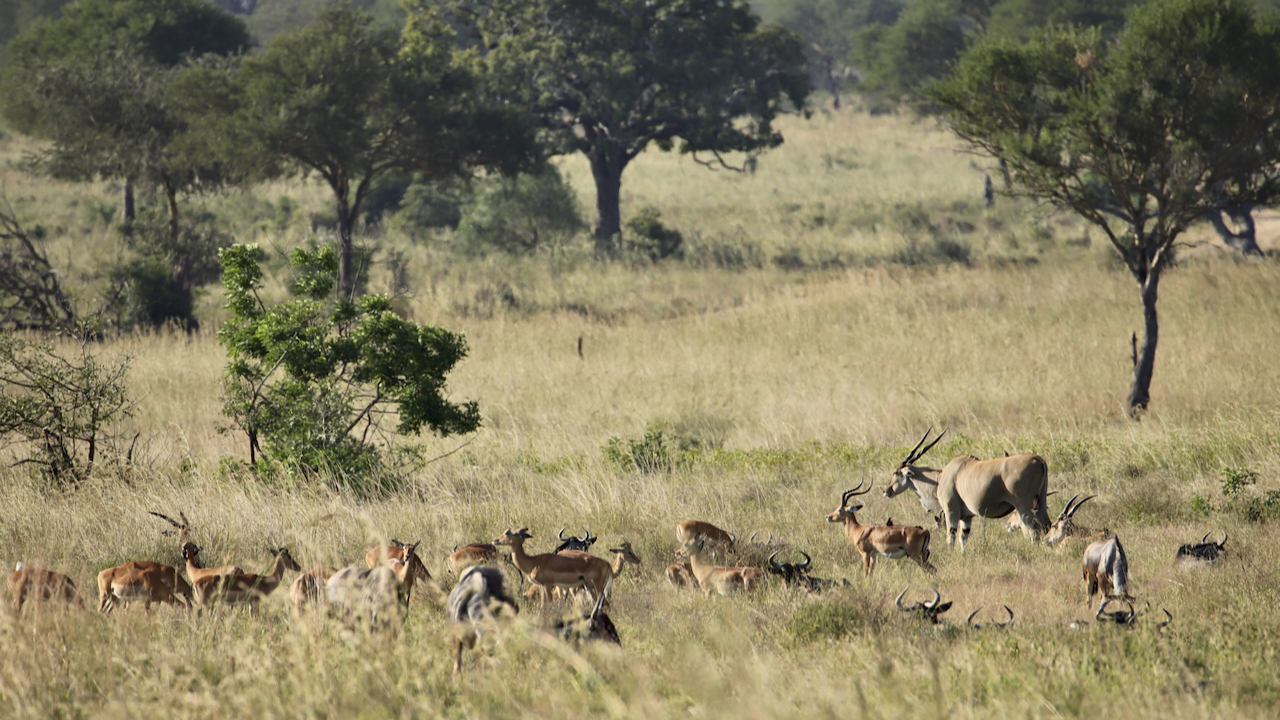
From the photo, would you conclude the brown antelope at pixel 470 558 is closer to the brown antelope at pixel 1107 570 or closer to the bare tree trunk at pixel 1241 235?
the brown antelope at pixel 1107 570

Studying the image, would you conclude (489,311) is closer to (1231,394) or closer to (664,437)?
(664,437)

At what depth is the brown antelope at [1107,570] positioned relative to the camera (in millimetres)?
5953

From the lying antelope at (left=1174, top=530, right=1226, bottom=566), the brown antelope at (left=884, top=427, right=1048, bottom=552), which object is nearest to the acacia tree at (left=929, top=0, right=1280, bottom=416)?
the brown antelope at (left=884, top=427, right=1048, bottom=552)

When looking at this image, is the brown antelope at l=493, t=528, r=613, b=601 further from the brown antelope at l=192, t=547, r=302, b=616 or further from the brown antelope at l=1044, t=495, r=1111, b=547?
the brown antelope at l=1044, t=495, r=1111, b=547

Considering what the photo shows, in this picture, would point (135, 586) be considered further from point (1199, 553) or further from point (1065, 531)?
point (1199, 553)

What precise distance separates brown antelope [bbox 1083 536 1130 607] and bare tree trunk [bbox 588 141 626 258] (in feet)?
93.2

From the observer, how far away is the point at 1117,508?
8.91 meters

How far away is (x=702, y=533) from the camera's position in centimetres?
744

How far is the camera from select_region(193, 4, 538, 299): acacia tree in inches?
1039

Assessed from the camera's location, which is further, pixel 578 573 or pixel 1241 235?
pixel 1241 235

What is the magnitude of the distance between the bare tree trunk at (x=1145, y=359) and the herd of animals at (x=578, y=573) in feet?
22.0

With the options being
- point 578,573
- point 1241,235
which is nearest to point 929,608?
point 578,573

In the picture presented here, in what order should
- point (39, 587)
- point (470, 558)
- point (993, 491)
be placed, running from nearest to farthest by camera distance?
point (39, 587) → point (470, 558) → point (993, 491)

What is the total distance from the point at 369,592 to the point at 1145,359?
11.8 m
